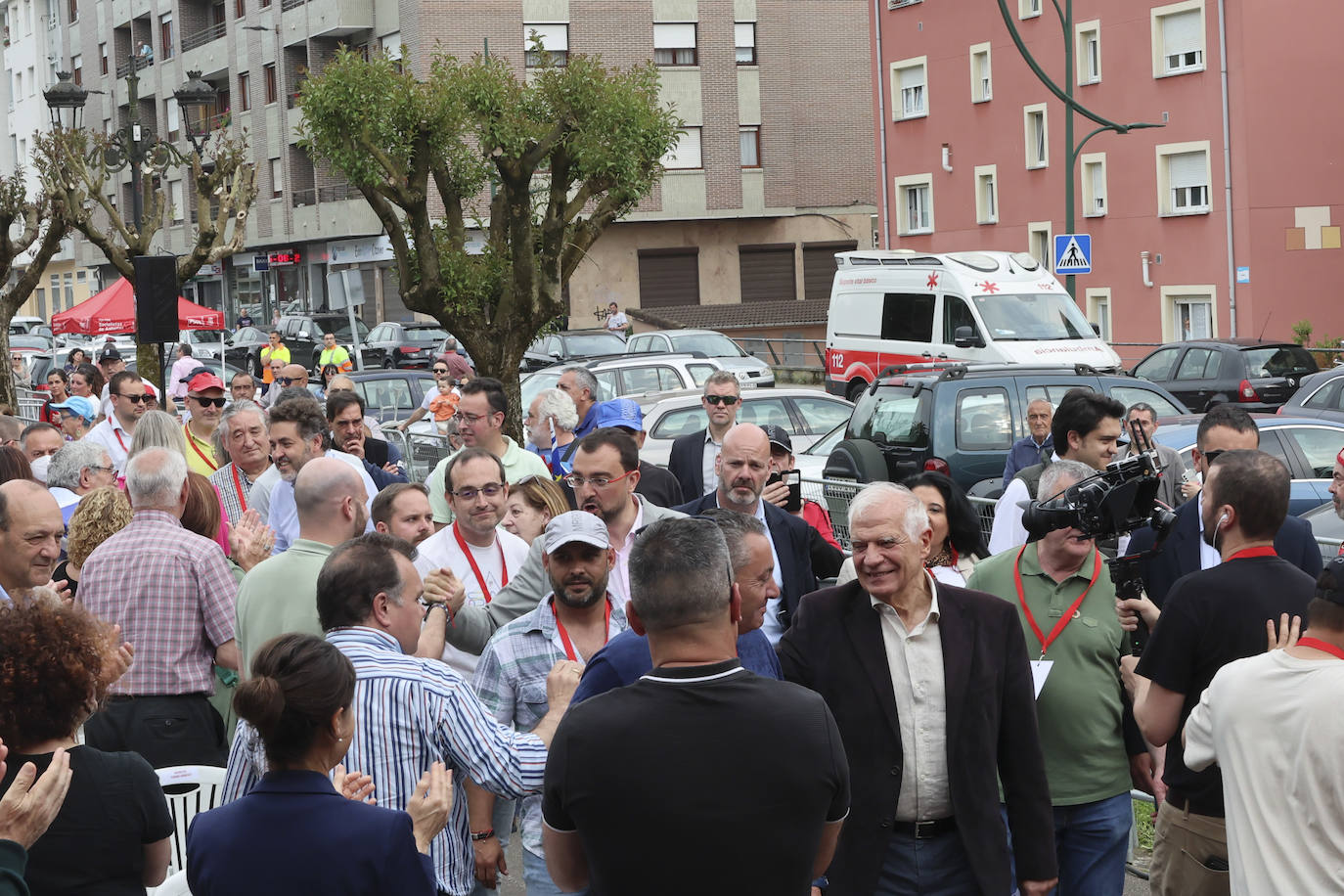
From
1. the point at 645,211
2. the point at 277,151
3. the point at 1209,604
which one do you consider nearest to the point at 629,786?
the point at 1209,604

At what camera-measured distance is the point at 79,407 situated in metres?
16.4

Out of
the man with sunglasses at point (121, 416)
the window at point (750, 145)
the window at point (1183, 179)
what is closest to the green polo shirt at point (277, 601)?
the man with sunglasses at point (121, 416)

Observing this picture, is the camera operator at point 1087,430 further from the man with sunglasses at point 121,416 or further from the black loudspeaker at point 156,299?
the black loudspeaker at point 156,299

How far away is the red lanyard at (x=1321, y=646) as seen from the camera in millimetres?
4074

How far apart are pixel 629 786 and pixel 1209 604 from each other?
2265 millimetres

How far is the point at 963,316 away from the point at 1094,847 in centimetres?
2055

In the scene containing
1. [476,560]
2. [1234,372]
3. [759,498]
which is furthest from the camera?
[1234,372]

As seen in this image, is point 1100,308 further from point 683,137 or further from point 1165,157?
point 683,137

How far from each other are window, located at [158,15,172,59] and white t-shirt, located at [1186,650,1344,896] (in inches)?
2612

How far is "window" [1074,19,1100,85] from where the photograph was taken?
3919 cm

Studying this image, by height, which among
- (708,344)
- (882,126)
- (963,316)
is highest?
(882,126)

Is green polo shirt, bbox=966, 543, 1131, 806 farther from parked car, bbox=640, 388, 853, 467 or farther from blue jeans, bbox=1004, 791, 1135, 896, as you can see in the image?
parked car, bbox=640, 388, 853, 467

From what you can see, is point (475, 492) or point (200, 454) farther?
point (200, 454)

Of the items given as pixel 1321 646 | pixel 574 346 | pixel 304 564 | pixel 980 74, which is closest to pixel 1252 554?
pixel 1321 646
